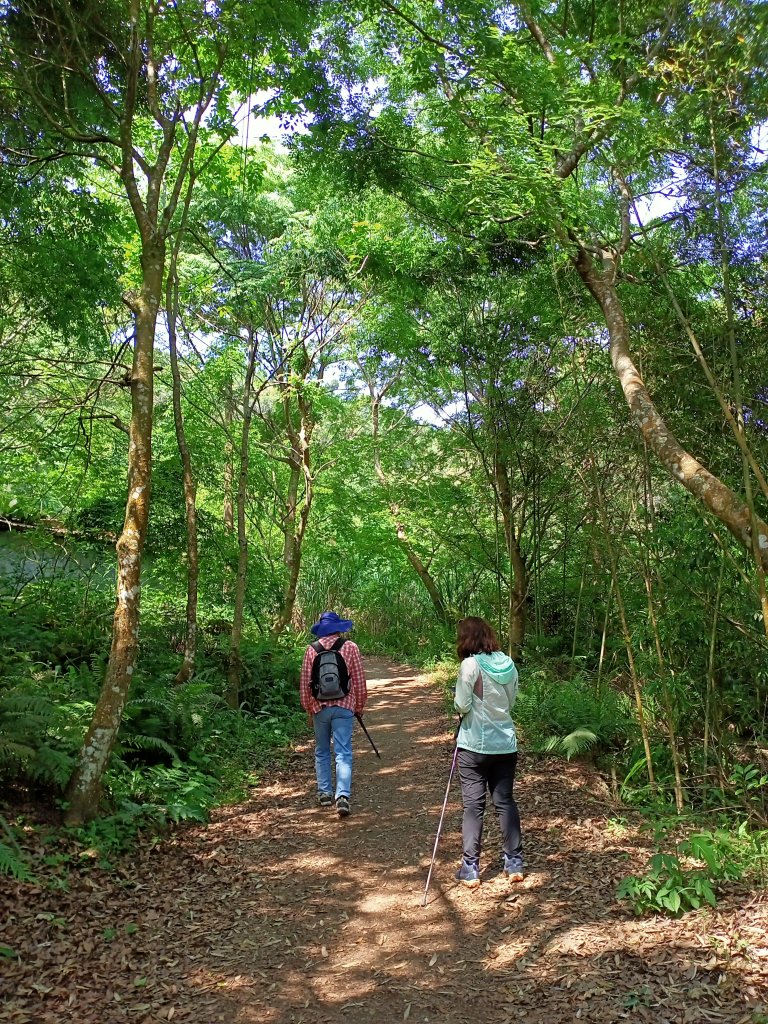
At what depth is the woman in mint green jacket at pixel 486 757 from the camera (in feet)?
14.4

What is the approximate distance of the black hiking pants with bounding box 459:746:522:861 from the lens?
4.40m

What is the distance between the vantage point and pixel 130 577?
514cm

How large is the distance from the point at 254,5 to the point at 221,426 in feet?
18.4

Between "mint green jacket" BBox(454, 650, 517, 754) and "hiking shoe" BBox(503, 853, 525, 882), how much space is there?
69cm

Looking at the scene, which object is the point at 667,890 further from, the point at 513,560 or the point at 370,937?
the point at 513,560

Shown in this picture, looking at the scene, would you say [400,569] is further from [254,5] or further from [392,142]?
[254,5]

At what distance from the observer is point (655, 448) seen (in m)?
4.80

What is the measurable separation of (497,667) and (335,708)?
188cm

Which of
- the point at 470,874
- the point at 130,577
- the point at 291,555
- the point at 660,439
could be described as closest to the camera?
the point at 470,874

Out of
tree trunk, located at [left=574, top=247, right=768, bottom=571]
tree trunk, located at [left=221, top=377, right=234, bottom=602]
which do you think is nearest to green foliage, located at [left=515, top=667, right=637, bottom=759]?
tree trunk, located at [left=574, top=247, right=768, bottom=571]

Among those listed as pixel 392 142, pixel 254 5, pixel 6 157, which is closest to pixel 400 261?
pixel 392 142

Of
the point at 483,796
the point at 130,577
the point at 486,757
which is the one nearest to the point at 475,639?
the point at 486,757

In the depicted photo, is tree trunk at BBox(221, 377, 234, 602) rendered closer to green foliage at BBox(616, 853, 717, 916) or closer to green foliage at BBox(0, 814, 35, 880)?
green foliage at BBox(0, 814, 35, 880)

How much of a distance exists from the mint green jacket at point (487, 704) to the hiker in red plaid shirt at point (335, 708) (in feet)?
4.79
